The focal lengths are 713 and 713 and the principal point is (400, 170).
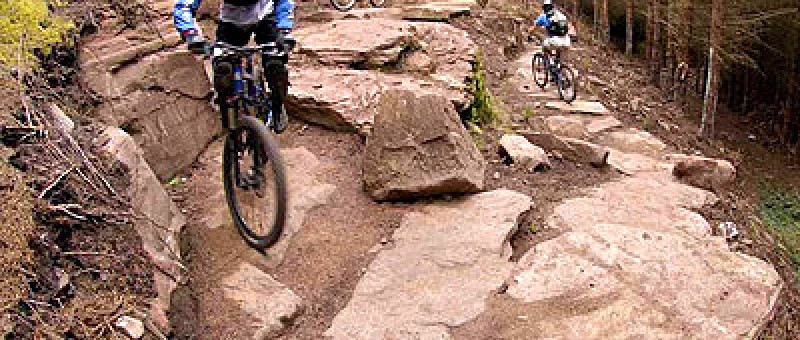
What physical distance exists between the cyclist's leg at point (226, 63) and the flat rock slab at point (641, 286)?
7.17 feet

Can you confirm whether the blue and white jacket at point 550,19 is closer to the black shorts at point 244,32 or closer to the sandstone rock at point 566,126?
the sandstone rock at point 566,126

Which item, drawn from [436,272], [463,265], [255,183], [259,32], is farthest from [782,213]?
[255,183]

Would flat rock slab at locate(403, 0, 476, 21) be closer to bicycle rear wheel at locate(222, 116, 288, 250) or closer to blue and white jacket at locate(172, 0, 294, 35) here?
blue and white jacket at locate(172, 0, 294, 35)

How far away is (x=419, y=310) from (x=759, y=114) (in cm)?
1879

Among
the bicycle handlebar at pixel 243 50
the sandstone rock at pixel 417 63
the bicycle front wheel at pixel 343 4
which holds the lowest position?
the sandstone rock at pixel 417 63

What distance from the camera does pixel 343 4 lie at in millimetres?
12156

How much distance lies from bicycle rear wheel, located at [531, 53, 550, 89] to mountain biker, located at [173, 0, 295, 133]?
31.2 ft

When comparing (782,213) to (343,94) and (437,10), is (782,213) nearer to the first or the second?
(437,10)

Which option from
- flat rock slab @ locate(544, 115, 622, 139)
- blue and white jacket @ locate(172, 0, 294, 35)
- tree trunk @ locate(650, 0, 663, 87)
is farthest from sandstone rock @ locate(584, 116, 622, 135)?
tree trunk @ locate(650, 0, 663, 87)

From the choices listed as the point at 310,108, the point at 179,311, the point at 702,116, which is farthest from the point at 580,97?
the point at 179,311

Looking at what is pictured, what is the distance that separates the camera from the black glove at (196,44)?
168 inches

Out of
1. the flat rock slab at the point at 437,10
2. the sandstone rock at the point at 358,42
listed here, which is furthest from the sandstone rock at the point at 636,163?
the flat rock slab at the point at 437,10

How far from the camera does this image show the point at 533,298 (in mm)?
4250

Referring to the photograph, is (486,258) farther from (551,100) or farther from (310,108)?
(551,100)
